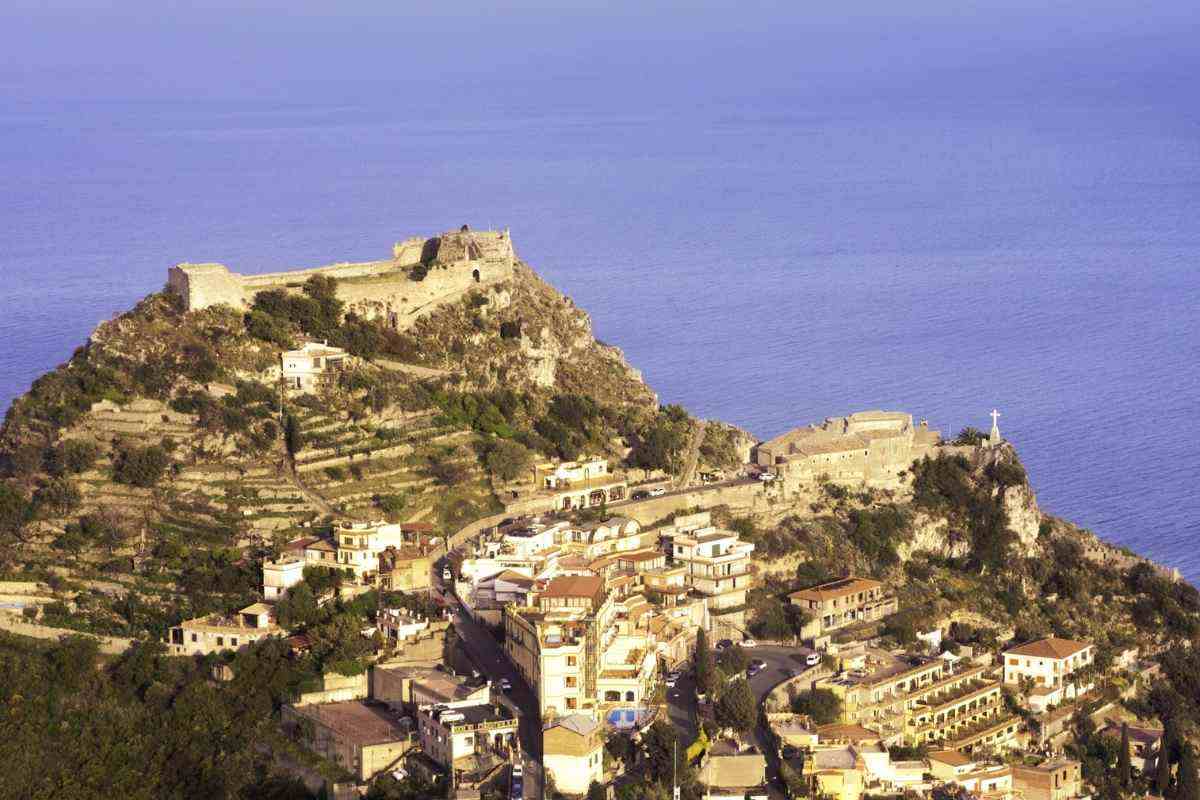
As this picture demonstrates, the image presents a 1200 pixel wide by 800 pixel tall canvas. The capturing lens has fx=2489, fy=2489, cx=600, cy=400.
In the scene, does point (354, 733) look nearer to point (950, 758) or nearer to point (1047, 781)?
point (950, 758)

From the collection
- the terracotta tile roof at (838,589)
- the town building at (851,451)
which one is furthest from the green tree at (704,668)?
the town building at (851,451)

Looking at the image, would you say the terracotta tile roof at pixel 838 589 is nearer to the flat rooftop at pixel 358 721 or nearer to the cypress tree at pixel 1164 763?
the cypress tree at pixel 1164 763

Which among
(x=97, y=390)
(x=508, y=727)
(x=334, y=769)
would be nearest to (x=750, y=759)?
(x=508, y=727)

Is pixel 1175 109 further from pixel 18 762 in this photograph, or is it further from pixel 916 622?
pixel 18 762

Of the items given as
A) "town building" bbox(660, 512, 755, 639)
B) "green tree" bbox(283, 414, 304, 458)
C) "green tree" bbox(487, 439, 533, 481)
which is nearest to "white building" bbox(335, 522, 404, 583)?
"green tree" bbox(283, 414, 304, 458)

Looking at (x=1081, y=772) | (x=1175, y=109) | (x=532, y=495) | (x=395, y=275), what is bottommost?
(x=1081, y=772)

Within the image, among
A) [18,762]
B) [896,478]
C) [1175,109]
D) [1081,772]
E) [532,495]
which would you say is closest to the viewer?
[18,762]

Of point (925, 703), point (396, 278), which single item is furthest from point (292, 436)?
point (925, 703)
